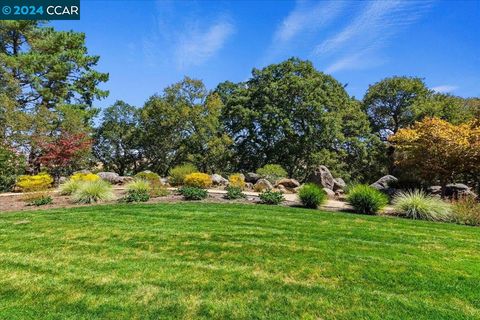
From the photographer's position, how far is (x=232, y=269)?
4805 millimetres

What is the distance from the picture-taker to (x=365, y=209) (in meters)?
10.2

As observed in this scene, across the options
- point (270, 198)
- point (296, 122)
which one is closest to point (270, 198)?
point (270, 198)

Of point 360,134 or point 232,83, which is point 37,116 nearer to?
point 232,83

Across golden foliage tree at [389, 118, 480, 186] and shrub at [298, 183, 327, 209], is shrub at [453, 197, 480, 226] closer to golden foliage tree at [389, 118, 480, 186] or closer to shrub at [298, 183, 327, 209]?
shrub at [298, 183, 327, 209]

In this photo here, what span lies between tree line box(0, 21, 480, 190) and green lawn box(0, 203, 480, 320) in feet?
50.9

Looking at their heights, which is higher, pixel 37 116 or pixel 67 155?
pixel 37 116

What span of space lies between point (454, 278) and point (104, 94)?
25.2 m

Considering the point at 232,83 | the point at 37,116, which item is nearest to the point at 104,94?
the point at 37,116

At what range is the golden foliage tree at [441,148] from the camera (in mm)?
12906

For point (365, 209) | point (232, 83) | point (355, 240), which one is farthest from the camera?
point (232, 83)

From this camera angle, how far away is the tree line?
21938mm

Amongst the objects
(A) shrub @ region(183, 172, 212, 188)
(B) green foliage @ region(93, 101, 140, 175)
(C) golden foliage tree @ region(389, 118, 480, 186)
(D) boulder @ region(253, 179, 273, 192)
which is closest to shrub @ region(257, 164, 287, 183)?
(D) boulder @ region(253, 179, 273, 192)

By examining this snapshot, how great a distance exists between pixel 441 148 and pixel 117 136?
73.2ft

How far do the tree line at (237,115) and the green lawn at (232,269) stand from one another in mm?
15519
